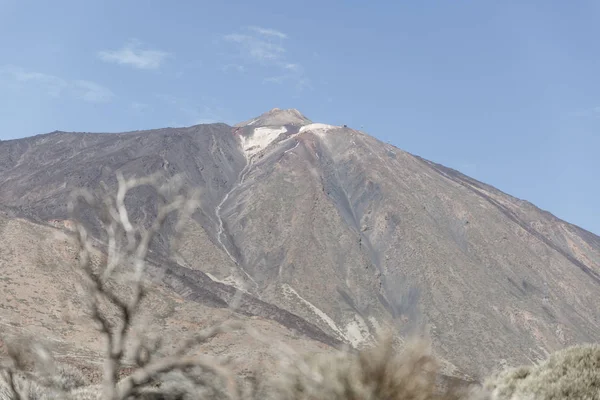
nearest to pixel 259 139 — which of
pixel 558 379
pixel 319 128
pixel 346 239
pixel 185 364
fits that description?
pixel 319 128

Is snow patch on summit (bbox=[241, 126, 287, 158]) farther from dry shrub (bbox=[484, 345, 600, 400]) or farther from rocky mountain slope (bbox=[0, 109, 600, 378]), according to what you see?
dry shrub (bbox=[484, 345, 600, 400])

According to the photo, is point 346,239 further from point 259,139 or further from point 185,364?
point 185,364

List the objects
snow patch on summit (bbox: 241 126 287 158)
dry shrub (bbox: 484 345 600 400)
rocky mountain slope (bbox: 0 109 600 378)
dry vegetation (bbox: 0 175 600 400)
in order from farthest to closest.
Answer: snow patch on summit (bbox: 241 126 287 158)
rocky mountain slope (bbox: 0 109 600 378)
dry shrub (bbox: 484 345 600 400)
dry vegetation (bbox: 0 175 600 400)

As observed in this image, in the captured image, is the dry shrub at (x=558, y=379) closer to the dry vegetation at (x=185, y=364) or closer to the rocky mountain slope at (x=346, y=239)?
the dry vegetation at (x=185, y=364)

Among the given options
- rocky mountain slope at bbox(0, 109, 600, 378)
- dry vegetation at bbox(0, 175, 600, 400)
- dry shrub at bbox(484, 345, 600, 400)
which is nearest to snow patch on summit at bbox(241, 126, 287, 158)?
rocky mountain slope at bbox(0, 109, 600, 378)

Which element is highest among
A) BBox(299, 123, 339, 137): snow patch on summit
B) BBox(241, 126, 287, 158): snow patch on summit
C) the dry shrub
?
BBox(299, 123, 339, 137): snow patch on summit
